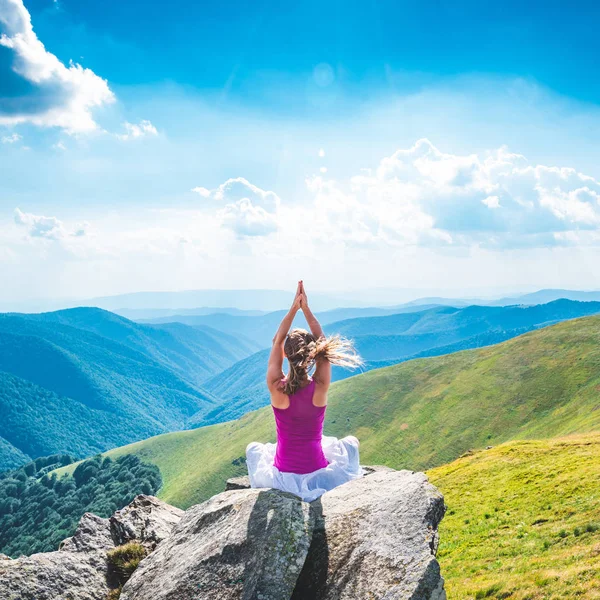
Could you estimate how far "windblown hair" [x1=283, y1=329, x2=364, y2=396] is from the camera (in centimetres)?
1121

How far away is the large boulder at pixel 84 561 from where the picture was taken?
11.8 meters

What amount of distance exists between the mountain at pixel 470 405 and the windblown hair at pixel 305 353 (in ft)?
279

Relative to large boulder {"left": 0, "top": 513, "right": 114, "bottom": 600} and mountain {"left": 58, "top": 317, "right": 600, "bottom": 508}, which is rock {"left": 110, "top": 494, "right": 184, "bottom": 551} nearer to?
large boulder {"left": 0, "top": 513, "right": 114, "bottom": 600}

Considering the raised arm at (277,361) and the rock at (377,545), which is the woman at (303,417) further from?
the rock at (377,545)

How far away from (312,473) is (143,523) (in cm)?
577

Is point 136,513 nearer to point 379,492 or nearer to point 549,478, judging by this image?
point 379,492

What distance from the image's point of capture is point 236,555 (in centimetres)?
1024

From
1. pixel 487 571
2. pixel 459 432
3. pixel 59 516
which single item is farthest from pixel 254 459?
pixel 59 516

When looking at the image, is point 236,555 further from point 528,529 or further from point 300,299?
point 528,529

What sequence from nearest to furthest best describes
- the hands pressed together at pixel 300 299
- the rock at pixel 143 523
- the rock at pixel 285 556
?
the rock at pixel 285 556, the hands pressed together at pixel 300 299, the rock at pixel 143 523

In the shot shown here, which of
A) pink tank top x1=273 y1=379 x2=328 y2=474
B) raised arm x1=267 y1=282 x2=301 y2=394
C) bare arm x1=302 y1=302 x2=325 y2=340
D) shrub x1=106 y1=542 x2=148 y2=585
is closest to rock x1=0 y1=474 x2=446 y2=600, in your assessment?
shrub x1=106 y1=542 x2=148 y2=585

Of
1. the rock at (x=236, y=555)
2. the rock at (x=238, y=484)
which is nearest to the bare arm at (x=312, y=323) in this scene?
the rock at (x=236, y=555)

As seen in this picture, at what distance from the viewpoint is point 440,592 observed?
9031 millimetres

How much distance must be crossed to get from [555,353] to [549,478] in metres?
128
